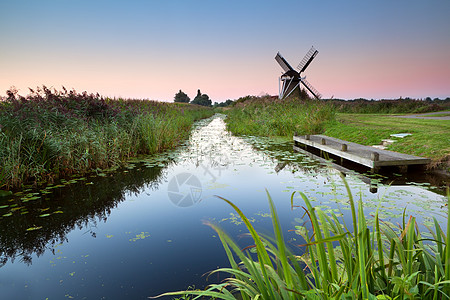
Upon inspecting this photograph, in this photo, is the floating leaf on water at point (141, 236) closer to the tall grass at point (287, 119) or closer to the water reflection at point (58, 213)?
the water reflection at point (58, 213)

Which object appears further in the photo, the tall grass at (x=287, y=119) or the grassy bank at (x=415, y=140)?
the tall grass at (x=287, y=119)

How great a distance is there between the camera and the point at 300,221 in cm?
346

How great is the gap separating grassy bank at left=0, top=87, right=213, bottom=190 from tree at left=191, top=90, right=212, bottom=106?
70706mm

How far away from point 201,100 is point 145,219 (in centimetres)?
7638

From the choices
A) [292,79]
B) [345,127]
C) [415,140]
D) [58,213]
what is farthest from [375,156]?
[292,79]

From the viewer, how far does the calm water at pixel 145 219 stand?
7.95 ft

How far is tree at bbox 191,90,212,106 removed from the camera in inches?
3063

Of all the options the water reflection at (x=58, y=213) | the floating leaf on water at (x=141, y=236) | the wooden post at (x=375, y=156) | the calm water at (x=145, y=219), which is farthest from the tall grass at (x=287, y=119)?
the floating leaf on water at (x=141, y=236)

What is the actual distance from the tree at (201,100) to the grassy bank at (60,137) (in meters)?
70.7

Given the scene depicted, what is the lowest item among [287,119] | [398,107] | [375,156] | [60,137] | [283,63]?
[375,156]

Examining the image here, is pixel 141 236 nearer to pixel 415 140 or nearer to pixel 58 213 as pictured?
pixel 58 213

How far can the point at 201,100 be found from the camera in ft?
257

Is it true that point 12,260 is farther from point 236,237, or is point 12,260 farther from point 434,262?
point 434,262

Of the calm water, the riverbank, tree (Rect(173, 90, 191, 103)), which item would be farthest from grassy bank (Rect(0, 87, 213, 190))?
tree (Rect(173, 90, 191, 103))
